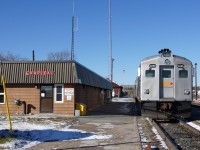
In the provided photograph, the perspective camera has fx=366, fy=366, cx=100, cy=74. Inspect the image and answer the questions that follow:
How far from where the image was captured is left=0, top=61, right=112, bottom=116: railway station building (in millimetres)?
24203

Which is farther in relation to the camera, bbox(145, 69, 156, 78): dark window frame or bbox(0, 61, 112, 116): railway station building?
bbox(0, 61, 112, 116): railway station building

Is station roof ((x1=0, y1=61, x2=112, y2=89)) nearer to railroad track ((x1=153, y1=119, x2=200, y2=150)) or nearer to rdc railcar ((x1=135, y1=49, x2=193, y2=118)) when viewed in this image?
rdc railcar ((x1=135, y1=49, x2=193, y2=118))

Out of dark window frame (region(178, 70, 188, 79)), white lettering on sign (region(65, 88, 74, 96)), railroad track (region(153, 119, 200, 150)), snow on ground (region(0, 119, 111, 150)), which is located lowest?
railroad track (region(153, 119, 200, 150))

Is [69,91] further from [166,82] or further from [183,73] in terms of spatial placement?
[183,73]

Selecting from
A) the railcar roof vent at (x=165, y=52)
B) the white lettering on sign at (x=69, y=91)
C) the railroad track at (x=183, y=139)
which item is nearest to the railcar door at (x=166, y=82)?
the railcar roof vent at (x=165, y=52)

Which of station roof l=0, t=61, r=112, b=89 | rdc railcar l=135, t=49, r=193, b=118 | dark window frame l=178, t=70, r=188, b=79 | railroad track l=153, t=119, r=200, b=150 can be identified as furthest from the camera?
station roof l=0, t=61, r=112, b=89

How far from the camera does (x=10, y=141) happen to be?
11.8m

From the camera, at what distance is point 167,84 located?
66.5ft

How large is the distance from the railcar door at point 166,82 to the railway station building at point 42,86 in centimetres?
599

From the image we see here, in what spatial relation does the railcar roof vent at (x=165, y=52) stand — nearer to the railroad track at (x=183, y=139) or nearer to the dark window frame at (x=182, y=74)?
the dark window frame at (x=182, y=74)

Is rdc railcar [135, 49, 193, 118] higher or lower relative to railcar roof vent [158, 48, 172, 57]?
lower

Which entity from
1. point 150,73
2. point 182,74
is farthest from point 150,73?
point 182,74

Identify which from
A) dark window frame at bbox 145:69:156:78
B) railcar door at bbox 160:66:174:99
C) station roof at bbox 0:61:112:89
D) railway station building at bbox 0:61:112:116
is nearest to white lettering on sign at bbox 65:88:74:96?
railway station building at bbox 0:61:112:116

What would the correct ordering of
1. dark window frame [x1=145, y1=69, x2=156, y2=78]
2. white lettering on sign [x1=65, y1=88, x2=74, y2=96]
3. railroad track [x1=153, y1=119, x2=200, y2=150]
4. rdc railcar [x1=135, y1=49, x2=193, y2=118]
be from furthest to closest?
1. white lettering on sign [x1=65, y1=88, x2=74, y2=96]
2. dark window frame [x1=145, y1=69, x2=156, y2=78]
3. rdc railcar [x1=135, y1=49, x2=193, y2=118]
4. railroad track [x1=153, y1=119, x2=200, y2=150]
